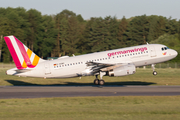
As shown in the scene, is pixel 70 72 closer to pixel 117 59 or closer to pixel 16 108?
pixel 117 59

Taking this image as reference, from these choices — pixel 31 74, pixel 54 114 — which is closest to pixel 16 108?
pixel 54 114

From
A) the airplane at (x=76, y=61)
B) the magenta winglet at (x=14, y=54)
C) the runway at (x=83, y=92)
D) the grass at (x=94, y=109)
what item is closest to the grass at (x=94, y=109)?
the grass at (x=94, y=109)

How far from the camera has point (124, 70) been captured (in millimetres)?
29984

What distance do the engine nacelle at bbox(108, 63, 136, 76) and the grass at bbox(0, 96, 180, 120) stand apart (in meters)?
7.86

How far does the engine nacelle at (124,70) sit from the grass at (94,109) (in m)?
7.86

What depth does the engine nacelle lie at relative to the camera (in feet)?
98.3

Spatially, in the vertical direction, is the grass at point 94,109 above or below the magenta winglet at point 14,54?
below

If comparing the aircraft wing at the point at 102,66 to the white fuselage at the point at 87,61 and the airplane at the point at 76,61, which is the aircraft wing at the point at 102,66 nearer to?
the airplane at the point at 76,61

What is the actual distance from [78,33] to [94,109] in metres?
125

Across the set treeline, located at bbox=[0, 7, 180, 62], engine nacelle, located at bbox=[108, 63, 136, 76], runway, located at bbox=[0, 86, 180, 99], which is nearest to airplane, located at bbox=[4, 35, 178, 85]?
engine nacelle, located at bbox=[108, 63, 136, 76]

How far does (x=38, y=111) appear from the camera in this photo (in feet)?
55.6

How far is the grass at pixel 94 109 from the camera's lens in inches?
603

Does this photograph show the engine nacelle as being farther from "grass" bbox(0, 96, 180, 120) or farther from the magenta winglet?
the magenta winglet

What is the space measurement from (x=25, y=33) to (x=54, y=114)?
114474 mm
